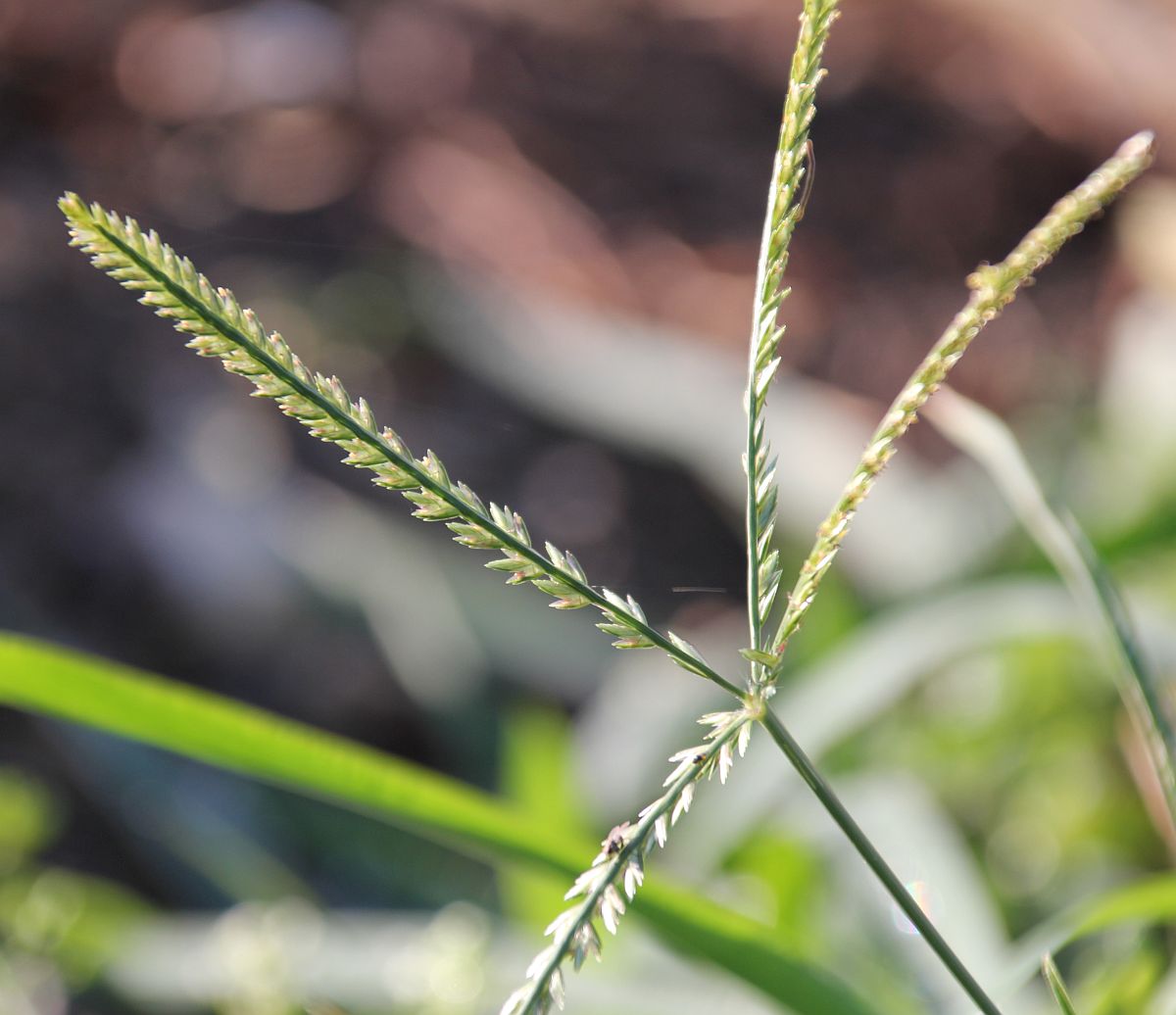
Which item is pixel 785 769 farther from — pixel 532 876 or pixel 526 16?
pixel 526 16

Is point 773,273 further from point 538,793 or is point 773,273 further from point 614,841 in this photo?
point 538,793

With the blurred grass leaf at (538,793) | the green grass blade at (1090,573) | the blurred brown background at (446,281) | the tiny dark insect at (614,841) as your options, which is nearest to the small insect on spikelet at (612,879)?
the tiny dark insect at (614,841)

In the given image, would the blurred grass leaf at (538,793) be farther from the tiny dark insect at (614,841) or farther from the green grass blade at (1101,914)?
the tiny dark insect at (614,841)

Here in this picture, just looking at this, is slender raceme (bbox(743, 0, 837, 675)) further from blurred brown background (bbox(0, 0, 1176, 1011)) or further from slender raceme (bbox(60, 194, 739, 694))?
blurred brown background (bbox(0, 0, 1176, 1011))

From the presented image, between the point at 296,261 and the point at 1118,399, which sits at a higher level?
the point at 296,261

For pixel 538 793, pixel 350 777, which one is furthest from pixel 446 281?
pixel 350 777

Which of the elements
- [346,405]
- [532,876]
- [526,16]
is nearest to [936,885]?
[532,876]
